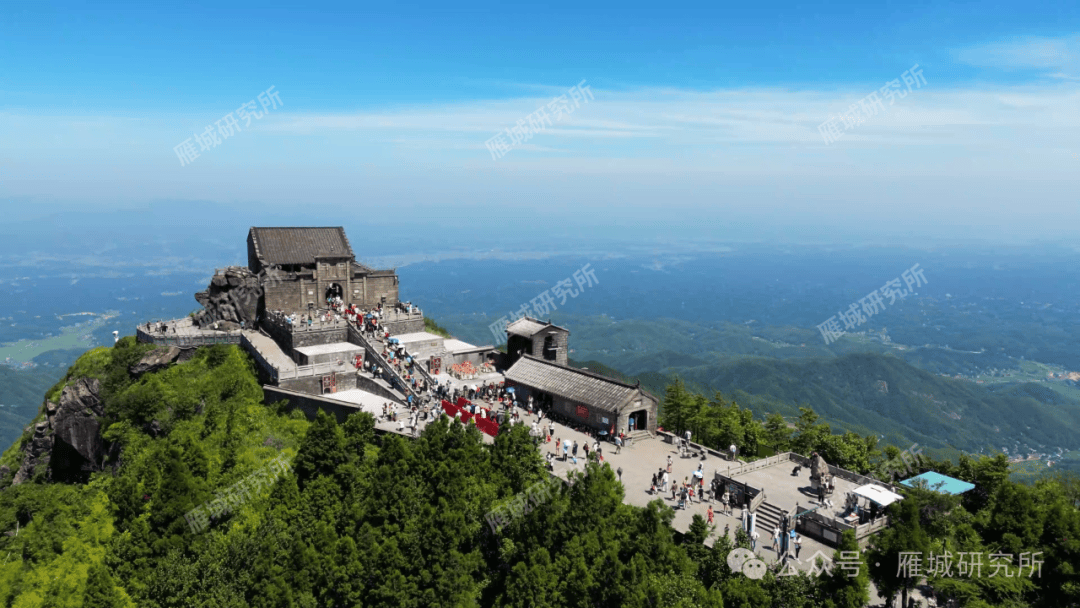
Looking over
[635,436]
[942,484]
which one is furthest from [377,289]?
[942,484]

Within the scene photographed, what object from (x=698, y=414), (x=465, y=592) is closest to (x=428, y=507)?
(x=465, y=592)

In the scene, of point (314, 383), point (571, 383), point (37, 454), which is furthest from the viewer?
point (37, 454)

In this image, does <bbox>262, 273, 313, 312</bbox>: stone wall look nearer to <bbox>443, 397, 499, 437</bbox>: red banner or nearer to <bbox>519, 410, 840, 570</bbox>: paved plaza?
<bbox>443, 397, 499, 437</bbox>: red banner

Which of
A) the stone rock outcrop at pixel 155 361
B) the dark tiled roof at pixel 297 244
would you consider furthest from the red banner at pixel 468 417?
the dark tiled roof at pixel 297 244

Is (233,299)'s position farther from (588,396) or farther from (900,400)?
(900,400)

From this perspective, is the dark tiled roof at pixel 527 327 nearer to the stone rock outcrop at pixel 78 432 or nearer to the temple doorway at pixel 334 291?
the temple doorway at pixel 334 291

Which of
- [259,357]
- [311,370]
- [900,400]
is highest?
[259,357]

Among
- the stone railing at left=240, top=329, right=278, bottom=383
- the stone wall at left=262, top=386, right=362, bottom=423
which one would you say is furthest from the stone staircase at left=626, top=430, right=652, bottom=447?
the stone railing at left=240, top=329, right=278, bottom=383

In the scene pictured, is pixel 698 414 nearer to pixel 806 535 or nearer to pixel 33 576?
pixel 806 535
